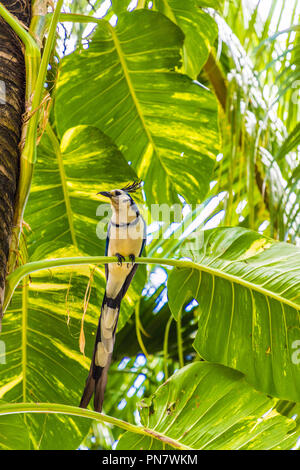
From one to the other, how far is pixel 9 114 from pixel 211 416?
0.79 m

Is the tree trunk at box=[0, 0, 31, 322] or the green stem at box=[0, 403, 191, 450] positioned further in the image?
the green stem at box=[0, 403, 191, 450]

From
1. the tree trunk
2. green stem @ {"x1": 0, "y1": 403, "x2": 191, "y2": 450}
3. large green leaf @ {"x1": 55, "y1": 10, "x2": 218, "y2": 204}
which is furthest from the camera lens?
large green leaf @ {"x1": 55, "y1": 10, "x2": 218, "y2": 204}

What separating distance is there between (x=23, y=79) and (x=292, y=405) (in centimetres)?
121

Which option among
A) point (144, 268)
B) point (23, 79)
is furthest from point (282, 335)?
point (23, 79)

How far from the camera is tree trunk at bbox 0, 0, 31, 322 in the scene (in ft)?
2.56

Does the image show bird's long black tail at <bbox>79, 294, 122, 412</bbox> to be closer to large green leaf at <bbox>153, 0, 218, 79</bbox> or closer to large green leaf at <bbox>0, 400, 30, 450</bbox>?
large green leaf at <bbox>0, 400, 30, 450</bbox>

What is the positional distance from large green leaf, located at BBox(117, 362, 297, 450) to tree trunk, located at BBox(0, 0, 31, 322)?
1.85 ft

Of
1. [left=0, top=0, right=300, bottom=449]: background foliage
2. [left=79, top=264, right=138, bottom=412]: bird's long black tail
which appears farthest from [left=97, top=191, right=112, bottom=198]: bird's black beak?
[left=79, top=264, right=138, bottom=412]: bird's long black tail

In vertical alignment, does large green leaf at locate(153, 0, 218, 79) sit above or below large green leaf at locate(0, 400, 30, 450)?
above

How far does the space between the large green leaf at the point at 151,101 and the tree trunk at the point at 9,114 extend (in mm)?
481

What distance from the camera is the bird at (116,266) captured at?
1.22 m

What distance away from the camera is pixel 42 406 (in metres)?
0.96

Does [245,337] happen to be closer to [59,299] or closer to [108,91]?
[59,299]

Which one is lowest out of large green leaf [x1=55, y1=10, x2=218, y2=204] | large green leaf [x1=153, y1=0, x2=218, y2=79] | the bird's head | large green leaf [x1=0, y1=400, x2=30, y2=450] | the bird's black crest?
large green leaf [x1=0, y1=400, x2=30, y2=450]
